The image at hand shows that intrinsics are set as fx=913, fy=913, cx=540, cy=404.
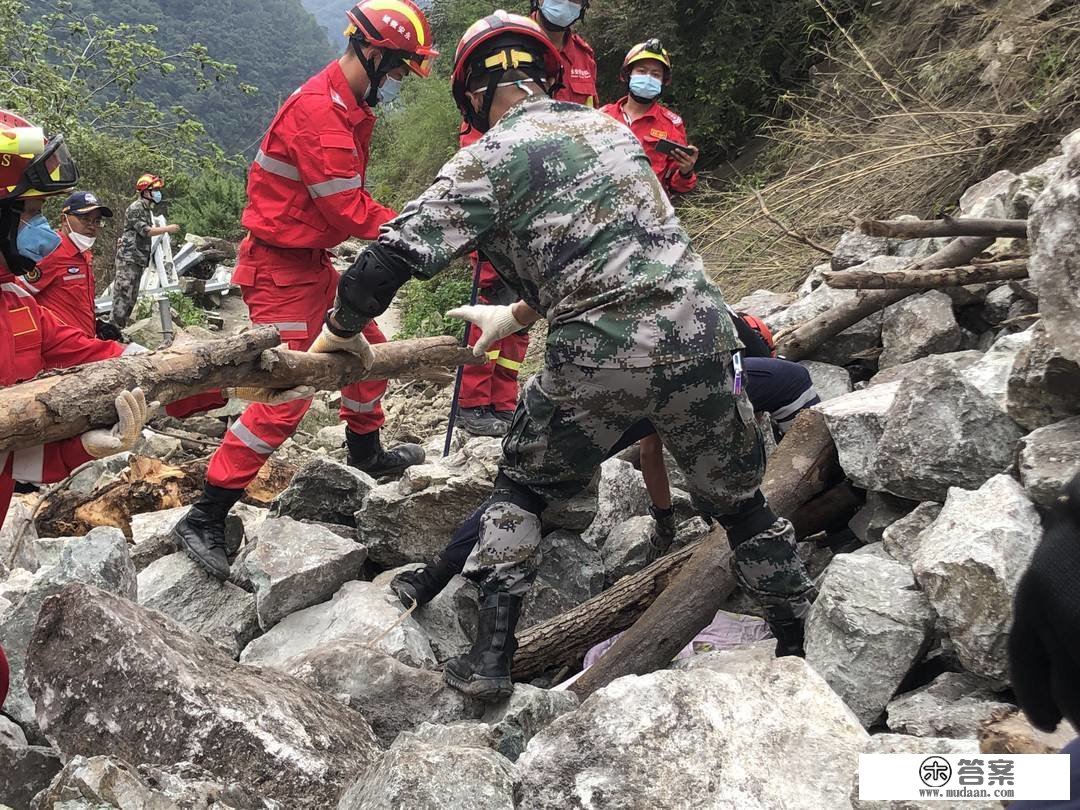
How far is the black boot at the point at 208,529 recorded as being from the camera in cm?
365

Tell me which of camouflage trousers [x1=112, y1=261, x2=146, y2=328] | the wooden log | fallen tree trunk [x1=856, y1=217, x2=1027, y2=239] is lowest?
camouflage trousers [x1=112, y1=261, x2=146, y2=328]

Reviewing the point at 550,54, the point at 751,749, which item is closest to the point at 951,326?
the point at 550,54

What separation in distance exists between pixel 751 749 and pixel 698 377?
0.94 m

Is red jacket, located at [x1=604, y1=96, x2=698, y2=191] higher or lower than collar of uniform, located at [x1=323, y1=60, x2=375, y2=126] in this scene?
lower

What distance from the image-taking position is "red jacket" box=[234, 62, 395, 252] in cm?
363

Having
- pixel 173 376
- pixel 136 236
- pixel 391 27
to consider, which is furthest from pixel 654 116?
pixel 136 236

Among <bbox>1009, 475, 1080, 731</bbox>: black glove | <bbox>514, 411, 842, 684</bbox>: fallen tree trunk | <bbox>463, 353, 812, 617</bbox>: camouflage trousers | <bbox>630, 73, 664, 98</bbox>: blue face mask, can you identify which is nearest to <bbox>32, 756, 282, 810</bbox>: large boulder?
<bbox>463, 353, 812, 617</bbox>: camouflage trousers

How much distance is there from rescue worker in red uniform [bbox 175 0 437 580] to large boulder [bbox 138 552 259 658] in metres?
0.08

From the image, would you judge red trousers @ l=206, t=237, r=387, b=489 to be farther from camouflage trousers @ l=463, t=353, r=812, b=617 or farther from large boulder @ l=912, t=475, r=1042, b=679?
large boulder @ l=912, t=475, r=1042, b=679

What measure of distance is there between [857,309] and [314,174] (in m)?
2.38

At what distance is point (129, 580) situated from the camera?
10.7 ft

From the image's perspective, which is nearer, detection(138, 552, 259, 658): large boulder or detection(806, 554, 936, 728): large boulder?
detection(806, 554, 936, 728): large boulder

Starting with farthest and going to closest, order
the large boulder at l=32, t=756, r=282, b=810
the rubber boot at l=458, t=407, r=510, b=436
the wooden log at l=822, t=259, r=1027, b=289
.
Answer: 1. the rubber boot at l=458, t=407, r=510, b=436
2. the wooden log at l=822, t=259, r=1027, b=289
3. the large boulder at l=32, t=756, r=282, b=810

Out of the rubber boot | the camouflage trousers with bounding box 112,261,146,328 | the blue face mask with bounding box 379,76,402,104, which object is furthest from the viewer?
the camouflage trousers with bounding box 112,261,146,328
